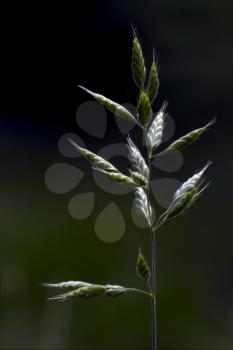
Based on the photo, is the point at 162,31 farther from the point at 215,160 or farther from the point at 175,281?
the point at 175,281

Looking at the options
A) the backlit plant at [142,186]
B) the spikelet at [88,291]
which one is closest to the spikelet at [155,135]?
the backlit plant at [142,186]

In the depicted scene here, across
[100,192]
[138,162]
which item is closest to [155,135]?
[138,162]

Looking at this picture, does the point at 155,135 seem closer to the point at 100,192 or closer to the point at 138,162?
the point at 138,162

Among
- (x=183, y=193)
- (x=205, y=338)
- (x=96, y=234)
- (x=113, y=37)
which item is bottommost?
(x=205, y=338)

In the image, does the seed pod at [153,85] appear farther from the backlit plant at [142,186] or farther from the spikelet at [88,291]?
the spikelet at [88,291]

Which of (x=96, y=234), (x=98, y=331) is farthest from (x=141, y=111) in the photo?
(x=98, y=331)

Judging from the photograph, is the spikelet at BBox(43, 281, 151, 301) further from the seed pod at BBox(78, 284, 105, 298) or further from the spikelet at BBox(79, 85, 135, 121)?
the spikelet at BBox(79, 85, 135, 121)
